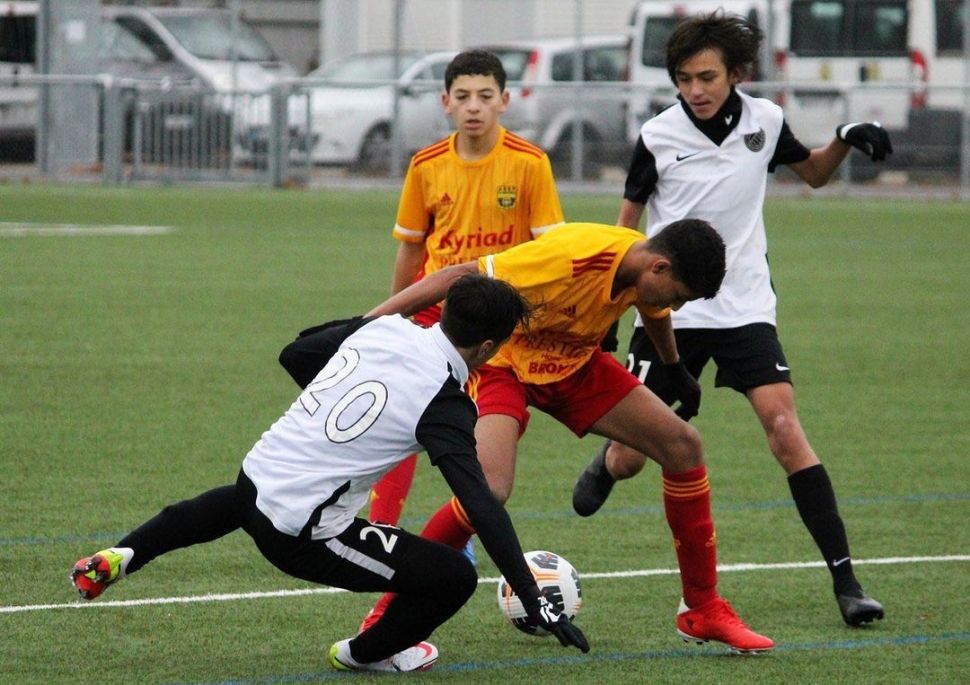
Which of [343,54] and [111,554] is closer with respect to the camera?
[111,554]

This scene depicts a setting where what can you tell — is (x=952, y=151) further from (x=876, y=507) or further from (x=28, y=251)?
(x=876, y=507)

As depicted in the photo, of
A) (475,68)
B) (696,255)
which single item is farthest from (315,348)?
(475,68)

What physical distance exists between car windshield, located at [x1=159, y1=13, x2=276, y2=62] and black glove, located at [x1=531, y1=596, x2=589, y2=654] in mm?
22023

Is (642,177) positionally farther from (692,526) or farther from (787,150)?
(692,526)

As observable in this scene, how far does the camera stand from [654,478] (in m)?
7.93

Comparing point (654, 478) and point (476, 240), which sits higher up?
point (476, 240)

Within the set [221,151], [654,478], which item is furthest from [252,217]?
[654,478]

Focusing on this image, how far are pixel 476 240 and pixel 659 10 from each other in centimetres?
2028

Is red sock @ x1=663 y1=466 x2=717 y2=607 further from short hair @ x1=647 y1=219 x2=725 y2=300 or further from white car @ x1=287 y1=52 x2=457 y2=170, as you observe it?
white car @ x1=287 y1=52 x2=457 y2=170

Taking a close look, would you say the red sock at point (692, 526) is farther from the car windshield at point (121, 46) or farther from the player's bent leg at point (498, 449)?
the car windshield at point (121, 46)

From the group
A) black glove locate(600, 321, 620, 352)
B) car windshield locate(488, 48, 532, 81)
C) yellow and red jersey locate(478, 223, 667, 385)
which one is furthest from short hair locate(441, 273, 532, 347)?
car windshield locate(488, 48, 532, 81)

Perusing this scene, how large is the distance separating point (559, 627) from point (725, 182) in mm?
2341

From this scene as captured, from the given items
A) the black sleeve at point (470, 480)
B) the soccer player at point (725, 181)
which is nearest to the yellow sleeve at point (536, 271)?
the black sleeve at point (470, 480)

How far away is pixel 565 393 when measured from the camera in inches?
217
